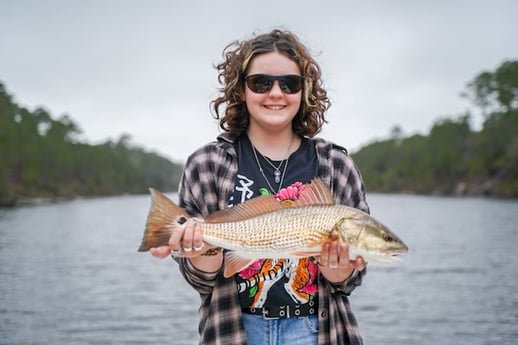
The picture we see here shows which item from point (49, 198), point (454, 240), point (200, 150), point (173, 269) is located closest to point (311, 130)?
point (200, 150)

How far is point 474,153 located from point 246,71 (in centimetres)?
8429

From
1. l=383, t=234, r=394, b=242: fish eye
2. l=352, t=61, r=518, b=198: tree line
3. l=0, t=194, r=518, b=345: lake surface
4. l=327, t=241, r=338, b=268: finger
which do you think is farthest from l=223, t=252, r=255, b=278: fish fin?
l=352, t=61, r=518, b=198: tree line

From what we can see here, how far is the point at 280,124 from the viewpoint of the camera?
10.5 feet

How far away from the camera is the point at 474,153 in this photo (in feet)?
268

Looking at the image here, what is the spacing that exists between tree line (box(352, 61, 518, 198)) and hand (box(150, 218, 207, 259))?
65.1m

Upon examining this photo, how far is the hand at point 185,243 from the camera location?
9.21 feet

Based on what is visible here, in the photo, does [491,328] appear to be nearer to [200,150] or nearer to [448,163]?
[200,150]

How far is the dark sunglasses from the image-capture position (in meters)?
3.21

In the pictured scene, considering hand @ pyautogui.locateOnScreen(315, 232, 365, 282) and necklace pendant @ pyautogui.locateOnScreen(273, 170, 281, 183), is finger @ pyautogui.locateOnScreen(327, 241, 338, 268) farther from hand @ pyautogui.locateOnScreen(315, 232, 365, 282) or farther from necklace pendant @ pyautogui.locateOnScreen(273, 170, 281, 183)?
necklace pendant @ pyautogui.locateOnScreen(273, 170, 281, 183)

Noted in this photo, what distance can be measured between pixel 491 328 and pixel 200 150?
11707 millimetres

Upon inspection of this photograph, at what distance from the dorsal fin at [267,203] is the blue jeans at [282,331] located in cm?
56

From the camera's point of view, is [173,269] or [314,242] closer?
[314,242]

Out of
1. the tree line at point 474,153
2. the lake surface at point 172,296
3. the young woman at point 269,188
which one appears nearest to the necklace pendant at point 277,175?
the young woman at point 269,188

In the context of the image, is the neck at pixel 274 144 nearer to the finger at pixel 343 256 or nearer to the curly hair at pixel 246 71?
the curly hair at pixel 246 71
